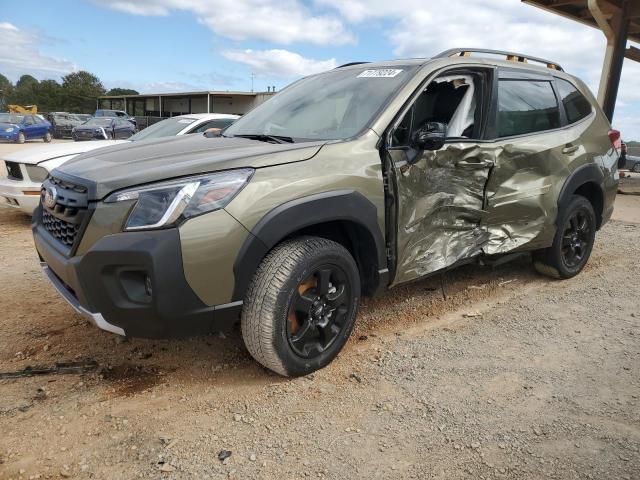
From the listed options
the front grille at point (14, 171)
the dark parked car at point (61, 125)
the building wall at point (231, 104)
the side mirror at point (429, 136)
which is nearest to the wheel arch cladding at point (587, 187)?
the side mirror at point (429, 136)

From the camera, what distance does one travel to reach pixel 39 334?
3.27 meters

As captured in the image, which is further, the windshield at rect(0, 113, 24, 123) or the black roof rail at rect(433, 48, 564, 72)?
the windshield at rect(0, 113, 24, 123)

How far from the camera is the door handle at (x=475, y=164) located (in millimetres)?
3326

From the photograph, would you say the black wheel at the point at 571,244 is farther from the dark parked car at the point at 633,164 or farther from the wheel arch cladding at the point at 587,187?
the dark parked car at the point at 633,164

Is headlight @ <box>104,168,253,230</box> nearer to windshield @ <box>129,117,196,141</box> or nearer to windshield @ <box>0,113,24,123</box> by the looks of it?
windshield @ <box>129,117,196,141</box>

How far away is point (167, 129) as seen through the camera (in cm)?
719

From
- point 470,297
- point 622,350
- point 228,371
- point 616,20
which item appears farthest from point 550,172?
point 616,20

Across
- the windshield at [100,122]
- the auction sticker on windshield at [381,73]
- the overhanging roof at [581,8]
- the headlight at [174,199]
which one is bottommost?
the headlight at [174,199]

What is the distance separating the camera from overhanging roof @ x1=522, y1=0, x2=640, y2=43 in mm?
10665

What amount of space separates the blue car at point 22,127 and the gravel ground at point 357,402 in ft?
75.2

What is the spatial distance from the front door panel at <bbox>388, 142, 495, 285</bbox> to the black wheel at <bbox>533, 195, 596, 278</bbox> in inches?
40.6

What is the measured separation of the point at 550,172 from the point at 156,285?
10.5 ft

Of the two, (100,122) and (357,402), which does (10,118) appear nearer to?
(100,122)

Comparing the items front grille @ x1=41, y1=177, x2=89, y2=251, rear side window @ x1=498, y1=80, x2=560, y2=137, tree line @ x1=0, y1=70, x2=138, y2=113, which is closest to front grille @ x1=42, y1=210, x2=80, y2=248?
front grille @ x1=41, y1=177, x2=89, y2=251
